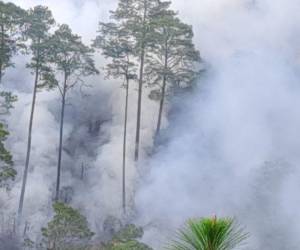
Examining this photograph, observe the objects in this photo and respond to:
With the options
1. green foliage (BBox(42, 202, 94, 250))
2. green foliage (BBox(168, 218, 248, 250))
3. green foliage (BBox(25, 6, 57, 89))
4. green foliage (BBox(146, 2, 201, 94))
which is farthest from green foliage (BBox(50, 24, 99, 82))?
green foliage (BBox(168, 218, 248, 250))

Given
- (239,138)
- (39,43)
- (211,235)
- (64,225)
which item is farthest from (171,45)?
(211,235)

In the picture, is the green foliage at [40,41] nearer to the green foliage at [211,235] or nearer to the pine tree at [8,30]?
the pine tree at [8,30]

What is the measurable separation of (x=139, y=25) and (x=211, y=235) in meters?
27.5

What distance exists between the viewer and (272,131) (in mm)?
30047

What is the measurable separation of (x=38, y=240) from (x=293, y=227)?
11718mm

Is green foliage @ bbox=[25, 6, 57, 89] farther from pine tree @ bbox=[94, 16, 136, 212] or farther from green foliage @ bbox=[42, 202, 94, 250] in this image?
green foliage @ bbox=[42, 202, 94, 250]

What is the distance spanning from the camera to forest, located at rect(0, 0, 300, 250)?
82.3ft

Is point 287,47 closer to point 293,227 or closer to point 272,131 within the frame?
point 272,131

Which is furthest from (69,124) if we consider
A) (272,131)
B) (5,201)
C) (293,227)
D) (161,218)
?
(293,227)

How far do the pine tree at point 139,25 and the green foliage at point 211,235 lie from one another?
25.9 m

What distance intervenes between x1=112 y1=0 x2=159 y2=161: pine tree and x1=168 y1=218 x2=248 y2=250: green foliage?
25910mm

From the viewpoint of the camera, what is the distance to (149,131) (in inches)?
1276

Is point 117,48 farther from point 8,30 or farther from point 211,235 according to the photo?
point 211,235

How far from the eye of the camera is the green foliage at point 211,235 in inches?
143
